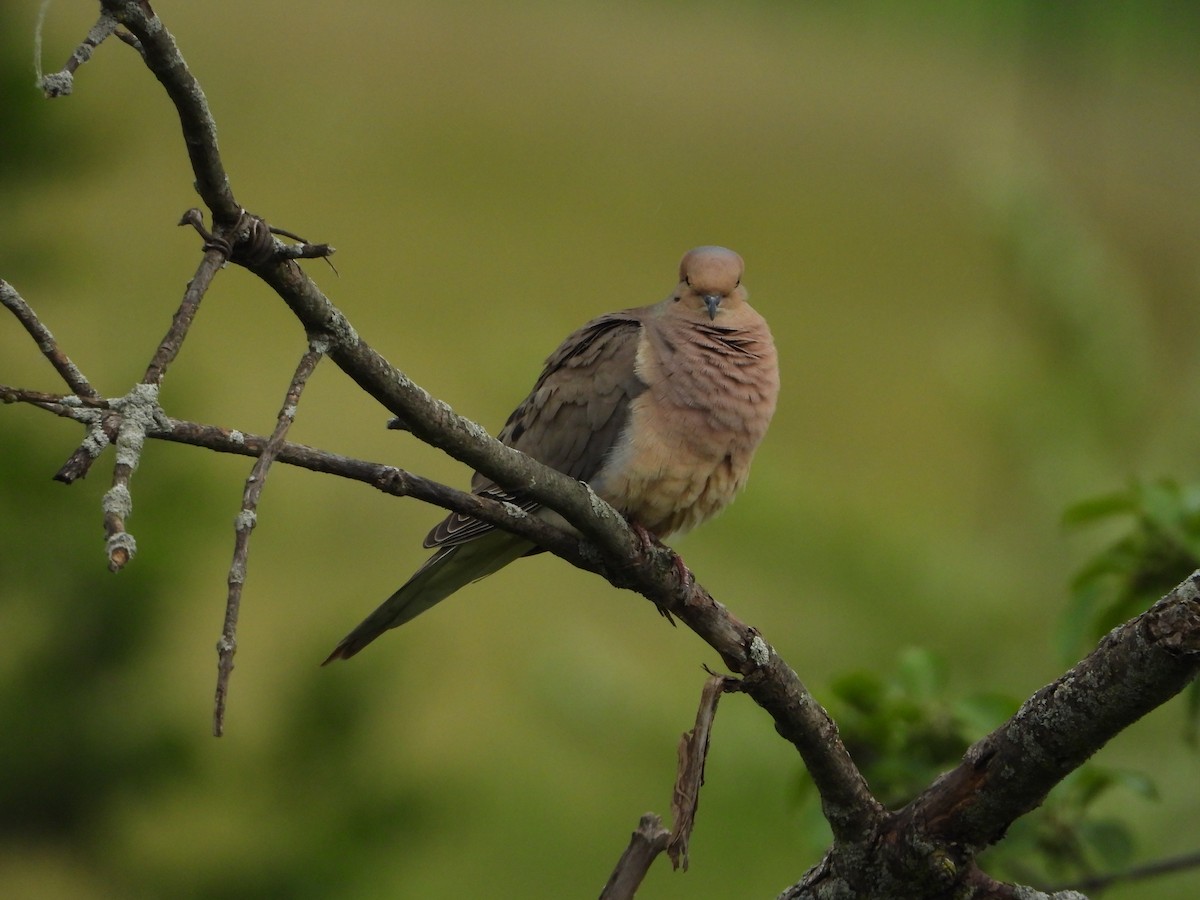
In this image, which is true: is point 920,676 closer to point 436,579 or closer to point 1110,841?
point 1110,841

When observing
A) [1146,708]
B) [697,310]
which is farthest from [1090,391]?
[1146,708]

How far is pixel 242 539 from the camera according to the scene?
77 centimetres

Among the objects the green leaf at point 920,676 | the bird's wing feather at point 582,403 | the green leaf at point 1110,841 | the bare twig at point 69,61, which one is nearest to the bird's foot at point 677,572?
the bird's wing feather at point 582,403

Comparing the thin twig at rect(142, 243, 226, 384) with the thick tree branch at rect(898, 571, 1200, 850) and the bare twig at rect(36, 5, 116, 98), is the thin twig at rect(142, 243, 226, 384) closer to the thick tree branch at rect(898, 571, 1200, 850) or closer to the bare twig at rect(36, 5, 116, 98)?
the bare twig at rect(36, 5, 116, 98)

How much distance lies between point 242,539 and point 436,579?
3.81 feet

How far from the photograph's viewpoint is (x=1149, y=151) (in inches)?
327

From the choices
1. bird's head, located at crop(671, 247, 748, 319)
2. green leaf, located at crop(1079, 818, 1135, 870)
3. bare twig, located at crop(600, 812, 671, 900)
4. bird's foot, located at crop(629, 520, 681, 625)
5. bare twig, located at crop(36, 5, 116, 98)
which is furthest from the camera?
bird's head, located at crop(671, 247, 748, 319)

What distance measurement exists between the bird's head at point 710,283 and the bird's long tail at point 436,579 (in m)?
0.45

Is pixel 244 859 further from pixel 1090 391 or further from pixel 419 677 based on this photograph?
pixel 1090 391

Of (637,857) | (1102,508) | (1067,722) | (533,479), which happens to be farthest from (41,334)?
(1102,508)

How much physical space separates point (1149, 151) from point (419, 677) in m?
6.97

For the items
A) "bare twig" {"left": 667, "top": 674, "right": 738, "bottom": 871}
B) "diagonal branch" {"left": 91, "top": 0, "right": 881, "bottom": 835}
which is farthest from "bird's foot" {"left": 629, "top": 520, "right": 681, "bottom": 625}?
"bare twig" {"left": 667, "top": 674, "right": 738, "bottom": 871}

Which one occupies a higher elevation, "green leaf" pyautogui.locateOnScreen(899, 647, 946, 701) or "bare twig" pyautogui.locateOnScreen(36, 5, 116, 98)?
"green leaf" pyautogui.locateOnScreen(899, 647, 946, 701)

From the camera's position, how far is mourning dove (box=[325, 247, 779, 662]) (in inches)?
73.8
